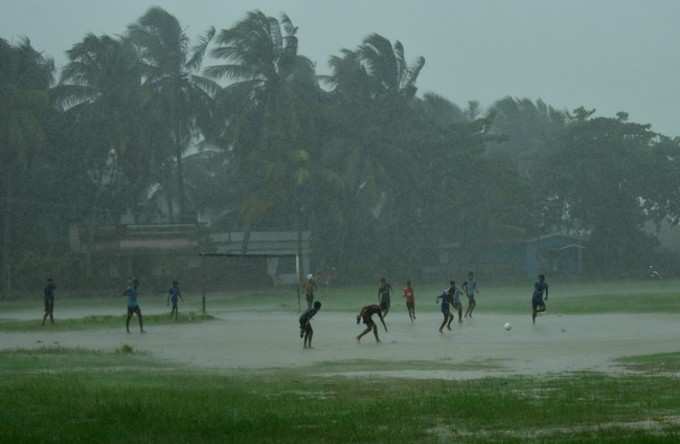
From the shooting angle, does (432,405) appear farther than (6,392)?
No

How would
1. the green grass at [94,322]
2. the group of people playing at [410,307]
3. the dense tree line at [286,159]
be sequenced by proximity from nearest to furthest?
the group of people playing at [410,307]
the green grass at [94,322]
the dense tree line at [286,159]

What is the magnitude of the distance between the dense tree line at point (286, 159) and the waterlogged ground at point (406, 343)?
1341 inches

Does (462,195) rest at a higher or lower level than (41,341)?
higher

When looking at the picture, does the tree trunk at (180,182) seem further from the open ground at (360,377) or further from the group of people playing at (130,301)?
the group of people playing at (130,301)

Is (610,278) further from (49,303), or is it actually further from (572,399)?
(572,399)

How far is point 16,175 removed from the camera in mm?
76062

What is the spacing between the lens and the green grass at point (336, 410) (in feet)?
39.5

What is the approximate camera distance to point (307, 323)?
94.8 feet

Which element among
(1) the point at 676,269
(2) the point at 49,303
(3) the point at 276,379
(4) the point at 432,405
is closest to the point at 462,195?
(1) the point at 676,269

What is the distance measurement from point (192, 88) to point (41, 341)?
1829 inches

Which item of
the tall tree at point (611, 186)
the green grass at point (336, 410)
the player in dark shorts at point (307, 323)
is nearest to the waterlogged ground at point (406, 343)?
the player in dark shorts at point (307, 323)

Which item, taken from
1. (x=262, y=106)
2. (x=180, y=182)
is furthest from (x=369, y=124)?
(x=180, y=182)

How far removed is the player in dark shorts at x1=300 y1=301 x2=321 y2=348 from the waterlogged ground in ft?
1.23

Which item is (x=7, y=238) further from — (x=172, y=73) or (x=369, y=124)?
(x=369, y=124)
